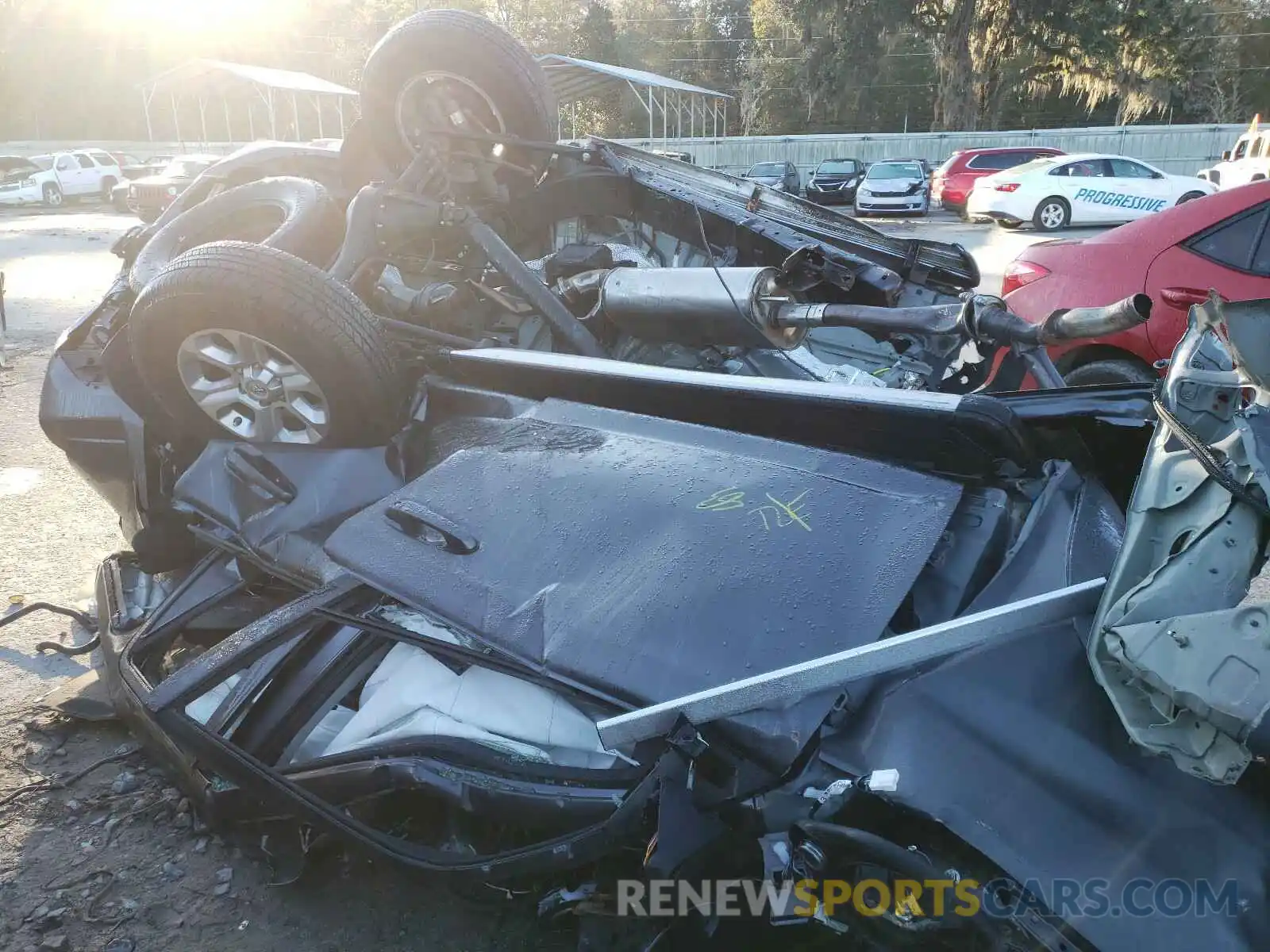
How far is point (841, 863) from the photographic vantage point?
1.44 meters

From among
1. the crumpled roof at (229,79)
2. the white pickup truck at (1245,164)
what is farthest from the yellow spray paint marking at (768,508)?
the crumpled roof at (229,79)

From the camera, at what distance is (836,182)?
22.7 meters

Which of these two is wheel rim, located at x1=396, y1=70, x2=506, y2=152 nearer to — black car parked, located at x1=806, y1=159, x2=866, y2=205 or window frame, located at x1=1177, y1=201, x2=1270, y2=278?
window frame, located at x1=1177, y1=201, x2=1270, y2=278

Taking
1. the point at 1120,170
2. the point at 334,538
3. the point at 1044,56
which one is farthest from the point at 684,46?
the point at 334,538

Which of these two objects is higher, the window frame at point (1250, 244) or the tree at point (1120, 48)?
the tree at point (1120, 48)

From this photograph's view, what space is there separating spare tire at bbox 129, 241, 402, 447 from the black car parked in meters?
21.4

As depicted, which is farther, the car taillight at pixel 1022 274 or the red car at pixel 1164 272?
the car taillight at pixel 1022 274

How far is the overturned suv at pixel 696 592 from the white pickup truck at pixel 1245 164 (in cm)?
1626

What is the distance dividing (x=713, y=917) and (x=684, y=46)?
46.9m

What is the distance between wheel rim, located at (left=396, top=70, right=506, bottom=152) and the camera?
4.32 meters

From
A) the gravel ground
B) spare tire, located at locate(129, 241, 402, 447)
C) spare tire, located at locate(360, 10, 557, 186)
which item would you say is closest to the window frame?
the gravel ground

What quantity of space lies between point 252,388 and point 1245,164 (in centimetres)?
1914

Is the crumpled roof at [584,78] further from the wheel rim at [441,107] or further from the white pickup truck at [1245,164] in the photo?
the wheel rim at [441,107]

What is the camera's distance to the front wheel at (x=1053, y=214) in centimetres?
1631
